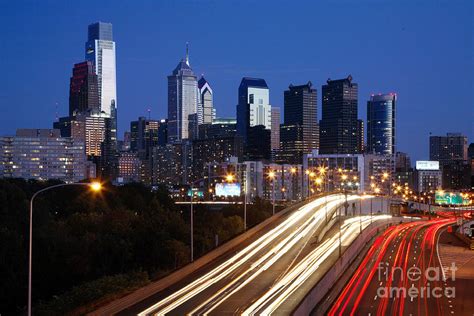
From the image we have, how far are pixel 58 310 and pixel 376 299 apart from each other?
19.5m

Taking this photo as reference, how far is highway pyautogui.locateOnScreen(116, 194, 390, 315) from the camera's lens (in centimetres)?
3941

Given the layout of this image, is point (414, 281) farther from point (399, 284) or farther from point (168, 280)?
point (168, 280)

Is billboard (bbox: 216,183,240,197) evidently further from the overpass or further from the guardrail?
the guardrail

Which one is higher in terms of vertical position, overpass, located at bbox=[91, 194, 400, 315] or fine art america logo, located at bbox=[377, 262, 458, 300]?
overpass, located at bbox=[91, 194, 400, 315]

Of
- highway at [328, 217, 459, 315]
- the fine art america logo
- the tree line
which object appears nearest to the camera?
the tree line

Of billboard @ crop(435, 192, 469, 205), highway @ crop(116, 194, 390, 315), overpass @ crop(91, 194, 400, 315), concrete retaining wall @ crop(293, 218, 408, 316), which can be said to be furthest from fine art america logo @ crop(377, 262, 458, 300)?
billboard @ crop(435, 192, 469, 205)

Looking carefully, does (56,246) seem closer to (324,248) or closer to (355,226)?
(324,248)

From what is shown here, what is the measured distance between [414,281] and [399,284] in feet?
7.87

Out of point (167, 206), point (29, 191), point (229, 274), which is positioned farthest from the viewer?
point (167, 206)

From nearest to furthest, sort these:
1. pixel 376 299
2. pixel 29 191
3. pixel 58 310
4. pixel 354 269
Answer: pixel 58 310 → pixel 376 299 → pixel 354 269 → pixel 29 191

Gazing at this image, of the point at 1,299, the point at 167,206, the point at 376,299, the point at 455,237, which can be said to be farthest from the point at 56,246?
the point at 167,206

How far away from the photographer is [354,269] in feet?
201

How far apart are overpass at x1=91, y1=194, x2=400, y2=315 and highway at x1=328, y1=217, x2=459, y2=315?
2.45 metres

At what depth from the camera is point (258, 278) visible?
4975 centimetres
